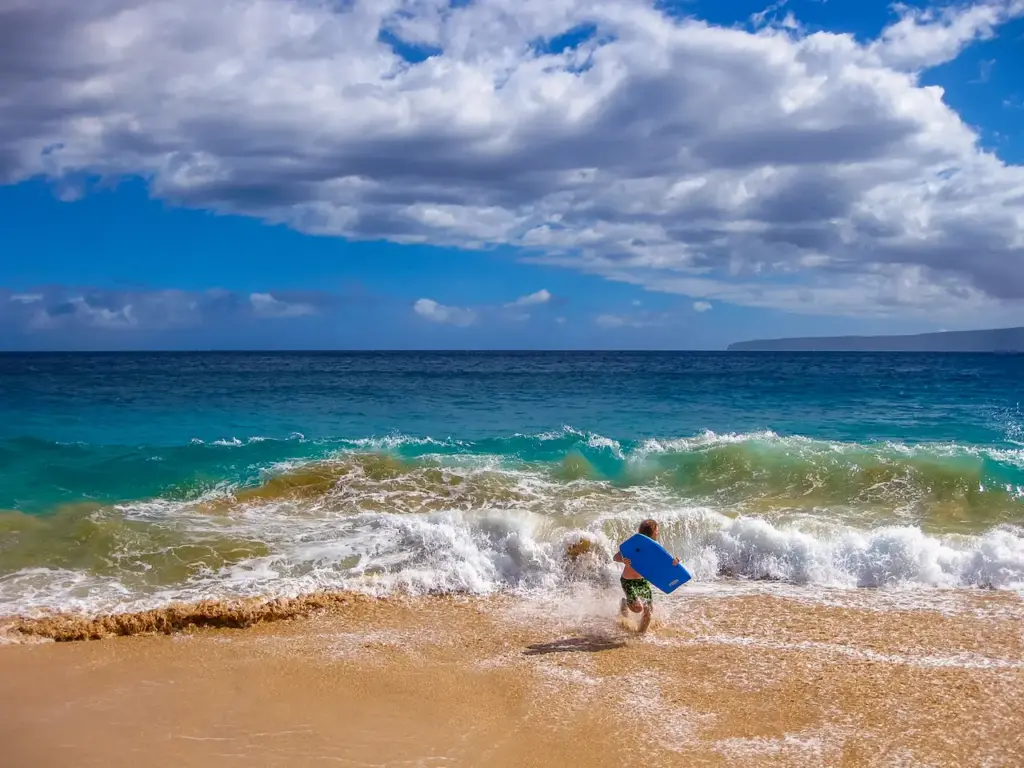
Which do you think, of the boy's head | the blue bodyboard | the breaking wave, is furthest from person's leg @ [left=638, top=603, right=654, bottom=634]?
the breaking wave

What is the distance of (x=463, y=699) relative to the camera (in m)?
6.27

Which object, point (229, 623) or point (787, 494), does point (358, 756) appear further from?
point (787, 494)

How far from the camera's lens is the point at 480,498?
13.4 meters

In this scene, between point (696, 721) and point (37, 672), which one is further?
point (37, 672)

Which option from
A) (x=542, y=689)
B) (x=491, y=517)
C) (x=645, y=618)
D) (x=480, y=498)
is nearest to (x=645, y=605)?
(x=645, y=618)

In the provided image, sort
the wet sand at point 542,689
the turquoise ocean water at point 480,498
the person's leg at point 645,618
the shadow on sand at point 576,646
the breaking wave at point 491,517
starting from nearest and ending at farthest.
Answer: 1. the wet sand at point 542,689
2. the shadow on sand at point 576,646
3. the person's leg at point 645,618
4. the breaking wave at point 491,517
5. the turquoise ocean water at point 480,498

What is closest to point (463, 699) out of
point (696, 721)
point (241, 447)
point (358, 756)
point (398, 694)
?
point (398, 694)

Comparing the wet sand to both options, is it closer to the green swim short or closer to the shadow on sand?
the shadow on sand

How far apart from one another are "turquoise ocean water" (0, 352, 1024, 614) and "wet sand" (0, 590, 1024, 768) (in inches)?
42.8

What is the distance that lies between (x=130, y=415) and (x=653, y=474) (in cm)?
1706

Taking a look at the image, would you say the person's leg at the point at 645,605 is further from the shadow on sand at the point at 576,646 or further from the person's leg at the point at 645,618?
the shadow on sand at the point at 576,646

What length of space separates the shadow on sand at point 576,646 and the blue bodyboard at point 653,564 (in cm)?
70

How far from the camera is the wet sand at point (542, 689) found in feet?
17.8

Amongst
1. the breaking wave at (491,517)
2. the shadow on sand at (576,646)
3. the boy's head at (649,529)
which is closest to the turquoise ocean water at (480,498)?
the breaking wave at (491,517)
